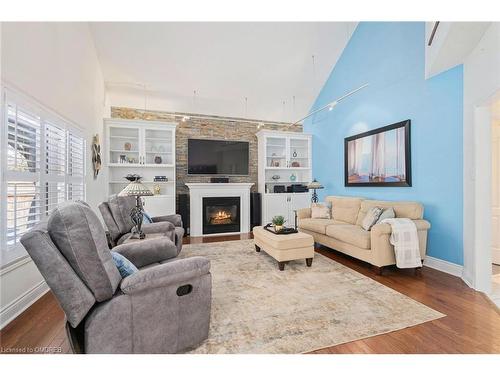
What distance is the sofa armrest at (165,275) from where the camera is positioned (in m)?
1.42

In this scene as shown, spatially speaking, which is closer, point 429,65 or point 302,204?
point 429,65

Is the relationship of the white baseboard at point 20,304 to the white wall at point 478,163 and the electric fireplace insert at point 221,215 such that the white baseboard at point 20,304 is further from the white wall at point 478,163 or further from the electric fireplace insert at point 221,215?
the white wall at point 478,163

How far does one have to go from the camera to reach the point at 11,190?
2.10 meters

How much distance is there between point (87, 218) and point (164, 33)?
3.98 metres

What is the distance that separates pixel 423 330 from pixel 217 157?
17.1 feet

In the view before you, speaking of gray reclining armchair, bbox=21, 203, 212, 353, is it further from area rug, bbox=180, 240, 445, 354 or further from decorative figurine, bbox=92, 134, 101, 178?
decorative figurine, bbox=92, 134, 101, 178

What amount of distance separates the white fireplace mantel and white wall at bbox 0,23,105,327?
2.02 metres

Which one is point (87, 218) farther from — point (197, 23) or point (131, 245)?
point (197, 23)

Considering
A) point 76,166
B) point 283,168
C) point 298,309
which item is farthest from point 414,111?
point 76,166

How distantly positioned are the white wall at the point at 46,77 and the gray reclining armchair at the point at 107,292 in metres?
1.32

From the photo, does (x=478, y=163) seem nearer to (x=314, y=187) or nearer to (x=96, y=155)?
(x=314, y=187)

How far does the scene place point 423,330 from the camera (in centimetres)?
188

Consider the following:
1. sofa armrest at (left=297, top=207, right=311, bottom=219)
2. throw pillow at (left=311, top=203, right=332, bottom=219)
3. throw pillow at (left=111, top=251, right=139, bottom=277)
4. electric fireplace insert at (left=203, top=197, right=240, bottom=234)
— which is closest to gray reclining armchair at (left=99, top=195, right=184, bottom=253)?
throw pillow at (left=111, top=251, right=139, bottom=277)

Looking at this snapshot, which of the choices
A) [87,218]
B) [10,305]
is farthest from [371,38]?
[10,305]
